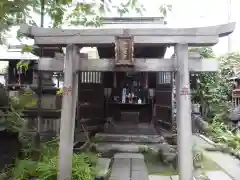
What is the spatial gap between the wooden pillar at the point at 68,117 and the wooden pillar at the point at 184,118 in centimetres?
222

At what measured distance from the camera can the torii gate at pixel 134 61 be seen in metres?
5.85

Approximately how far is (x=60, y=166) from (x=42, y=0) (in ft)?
10.7

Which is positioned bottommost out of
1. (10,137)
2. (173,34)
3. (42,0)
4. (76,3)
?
(10,137)

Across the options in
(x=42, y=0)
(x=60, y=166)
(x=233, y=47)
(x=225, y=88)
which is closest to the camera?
(x=42, y=0)

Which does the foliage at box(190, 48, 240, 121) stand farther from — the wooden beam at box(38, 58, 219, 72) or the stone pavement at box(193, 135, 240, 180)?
the wooden beam at box(38, 58, 219, 72)

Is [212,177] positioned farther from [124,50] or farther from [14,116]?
[14,116]

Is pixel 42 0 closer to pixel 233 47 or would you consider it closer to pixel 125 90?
pixel 125 90

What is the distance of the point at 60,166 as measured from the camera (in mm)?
5867

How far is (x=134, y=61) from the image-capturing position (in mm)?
6074

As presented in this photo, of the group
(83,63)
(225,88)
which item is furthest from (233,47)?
(83,63)

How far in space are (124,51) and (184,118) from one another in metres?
1.84

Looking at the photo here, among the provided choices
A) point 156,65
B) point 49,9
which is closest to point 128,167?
point 156,65

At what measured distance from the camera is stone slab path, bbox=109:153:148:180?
6543 mm

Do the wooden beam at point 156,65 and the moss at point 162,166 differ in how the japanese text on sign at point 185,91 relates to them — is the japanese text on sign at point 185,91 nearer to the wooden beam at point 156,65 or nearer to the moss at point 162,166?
A: the wooden beam at point 156,65
